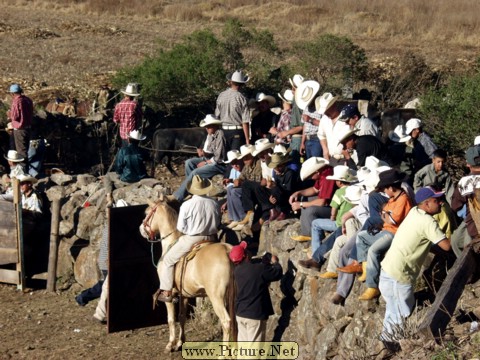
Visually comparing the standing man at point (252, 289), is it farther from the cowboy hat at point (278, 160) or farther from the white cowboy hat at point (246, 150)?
the white cowboy hat at point (246, 150)

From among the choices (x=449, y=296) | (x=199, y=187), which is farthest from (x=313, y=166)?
(x=449, y=296)

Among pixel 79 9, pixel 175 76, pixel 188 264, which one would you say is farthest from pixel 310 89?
pixel 79 9

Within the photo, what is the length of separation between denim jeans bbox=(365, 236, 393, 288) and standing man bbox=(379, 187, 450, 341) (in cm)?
35

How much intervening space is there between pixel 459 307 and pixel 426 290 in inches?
32.2

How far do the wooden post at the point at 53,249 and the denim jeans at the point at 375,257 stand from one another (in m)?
7.66

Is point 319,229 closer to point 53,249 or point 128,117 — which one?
point 53,249

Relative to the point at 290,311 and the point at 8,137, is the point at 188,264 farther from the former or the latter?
the point at 8,137

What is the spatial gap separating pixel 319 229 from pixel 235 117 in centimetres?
494

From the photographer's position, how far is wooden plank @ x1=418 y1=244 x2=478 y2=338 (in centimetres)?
961

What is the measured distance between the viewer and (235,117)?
17.4m

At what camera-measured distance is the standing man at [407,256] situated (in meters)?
10.3

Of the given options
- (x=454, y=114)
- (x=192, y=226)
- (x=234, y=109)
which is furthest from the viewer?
(x=234, y=109)

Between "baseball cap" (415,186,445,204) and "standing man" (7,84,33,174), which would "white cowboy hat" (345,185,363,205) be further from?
"standing man" (7,84,33,174)

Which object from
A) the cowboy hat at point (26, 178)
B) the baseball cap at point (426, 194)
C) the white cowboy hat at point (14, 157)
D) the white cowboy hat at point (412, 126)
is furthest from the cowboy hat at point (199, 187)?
the white cowboy hat at point (14, 157)
